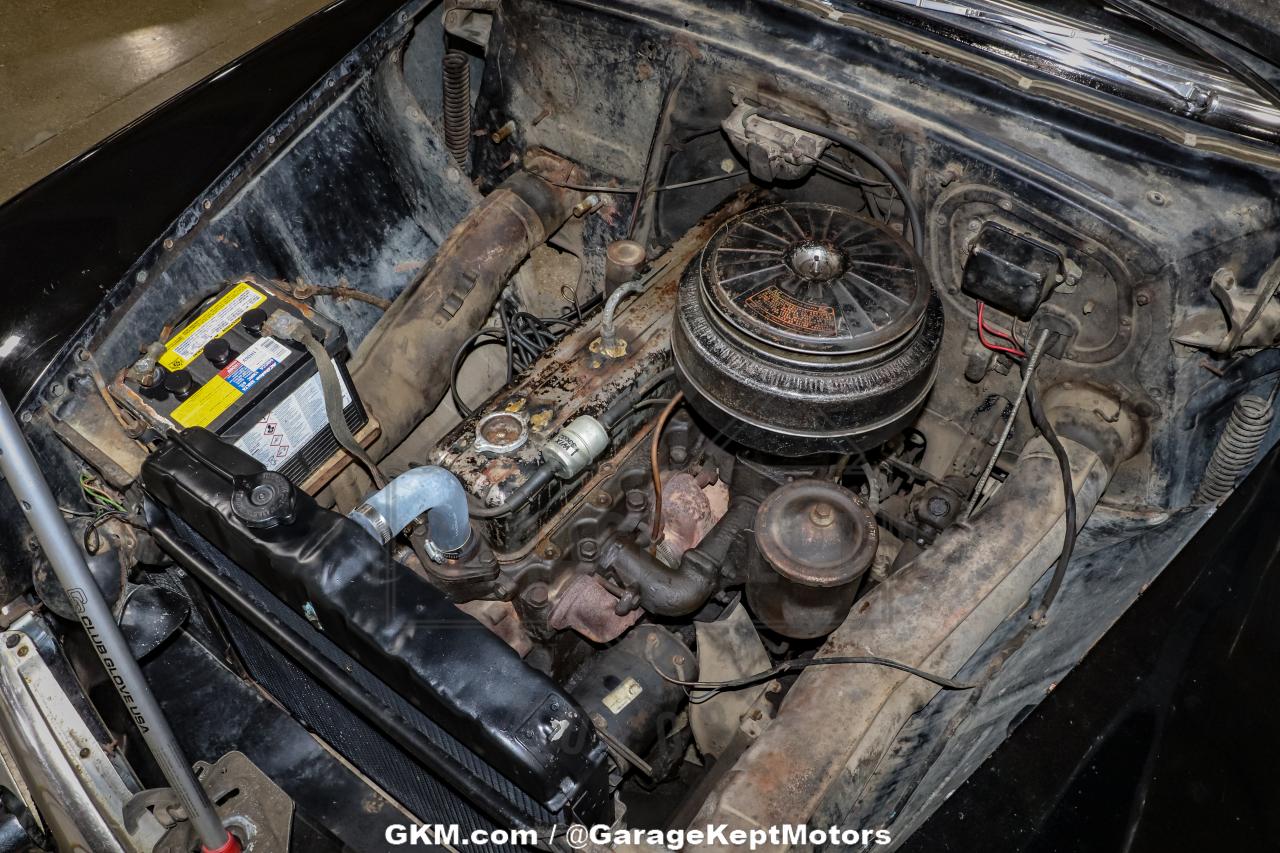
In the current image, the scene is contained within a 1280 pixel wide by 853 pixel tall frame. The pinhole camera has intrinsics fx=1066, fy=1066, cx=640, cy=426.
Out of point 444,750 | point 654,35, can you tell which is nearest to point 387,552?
point 444,750

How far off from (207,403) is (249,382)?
7 centimetres

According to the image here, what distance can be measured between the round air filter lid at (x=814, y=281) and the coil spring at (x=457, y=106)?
1050mm

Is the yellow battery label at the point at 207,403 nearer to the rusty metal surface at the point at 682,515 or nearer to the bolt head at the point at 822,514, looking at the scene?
the rusty metal surface at the point at 682,515

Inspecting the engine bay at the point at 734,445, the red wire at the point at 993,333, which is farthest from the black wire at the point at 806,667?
the red wire at the point at 993,333

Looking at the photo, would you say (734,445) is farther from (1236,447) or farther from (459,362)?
(1236,447)

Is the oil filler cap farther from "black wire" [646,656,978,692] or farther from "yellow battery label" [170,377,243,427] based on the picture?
"black wire" [646,656,978,692]

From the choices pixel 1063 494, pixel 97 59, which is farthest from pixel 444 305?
pixel 97 59

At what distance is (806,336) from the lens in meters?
1.54

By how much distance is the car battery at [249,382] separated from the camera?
1.74m

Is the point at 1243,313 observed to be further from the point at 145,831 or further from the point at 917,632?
the point at 145,831

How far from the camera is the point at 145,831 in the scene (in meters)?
1.55

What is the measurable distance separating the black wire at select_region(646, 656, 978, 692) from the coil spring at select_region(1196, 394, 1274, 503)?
2.01ft

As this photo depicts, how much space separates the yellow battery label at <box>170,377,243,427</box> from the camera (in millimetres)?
1723

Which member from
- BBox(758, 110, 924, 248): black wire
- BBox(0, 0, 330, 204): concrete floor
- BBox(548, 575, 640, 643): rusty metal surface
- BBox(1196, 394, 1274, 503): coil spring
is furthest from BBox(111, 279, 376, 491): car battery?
BBox(0, 0, 330, 204): concrete floor
